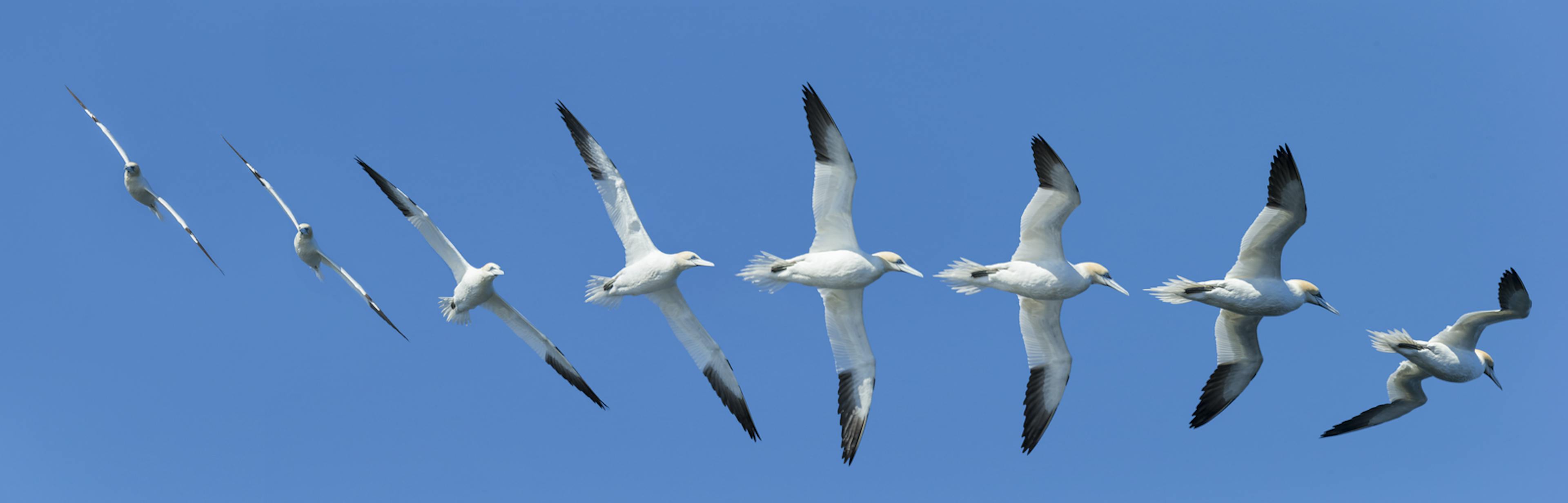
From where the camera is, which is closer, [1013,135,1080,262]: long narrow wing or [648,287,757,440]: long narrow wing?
[1013,135,1080,262]: long narrow wing

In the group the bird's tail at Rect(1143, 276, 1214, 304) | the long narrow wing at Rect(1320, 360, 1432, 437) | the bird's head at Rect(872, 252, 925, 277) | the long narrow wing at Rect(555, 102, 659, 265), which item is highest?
the long narrow wing at Rect(555, 102, 659, 265)

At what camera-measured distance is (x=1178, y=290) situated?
2212 centimetres

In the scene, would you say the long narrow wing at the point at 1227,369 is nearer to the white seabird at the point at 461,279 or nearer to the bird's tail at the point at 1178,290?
the bird's tail at the point at 1178,290

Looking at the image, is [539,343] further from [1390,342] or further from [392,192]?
[1390,342]

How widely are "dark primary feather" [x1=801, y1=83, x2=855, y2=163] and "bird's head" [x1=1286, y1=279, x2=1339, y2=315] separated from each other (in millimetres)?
7664

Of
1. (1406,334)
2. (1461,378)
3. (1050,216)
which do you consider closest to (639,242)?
(1050,216)

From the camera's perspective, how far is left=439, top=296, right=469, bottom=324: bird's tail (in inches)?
934

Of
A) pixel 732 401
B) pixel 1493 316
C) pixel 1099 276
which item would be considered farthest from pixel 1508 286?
pixel 732 401

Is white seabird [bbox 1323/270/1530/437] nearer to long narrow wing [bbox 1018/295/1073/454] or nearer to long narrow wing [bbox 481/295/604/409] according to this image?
long narrow wing [bbox 1018/295/1073/454]

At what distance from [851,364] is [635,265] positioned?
13.4 feet

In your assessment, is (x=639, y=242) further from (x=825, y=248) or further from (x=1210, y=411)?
(x=1210, y=411)

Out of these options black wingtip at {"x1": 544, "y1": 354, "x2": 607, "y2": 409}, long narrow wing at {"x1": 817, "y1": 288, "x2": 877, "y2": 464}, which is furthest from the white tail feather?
black wingtip at {"x1": 544, "y1": 354, "x2": 607, "y2": 409}

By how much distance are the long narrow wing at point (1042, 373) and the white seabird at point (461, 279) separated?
8574 millimetres

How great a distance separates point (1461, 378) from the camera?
24.2 m
